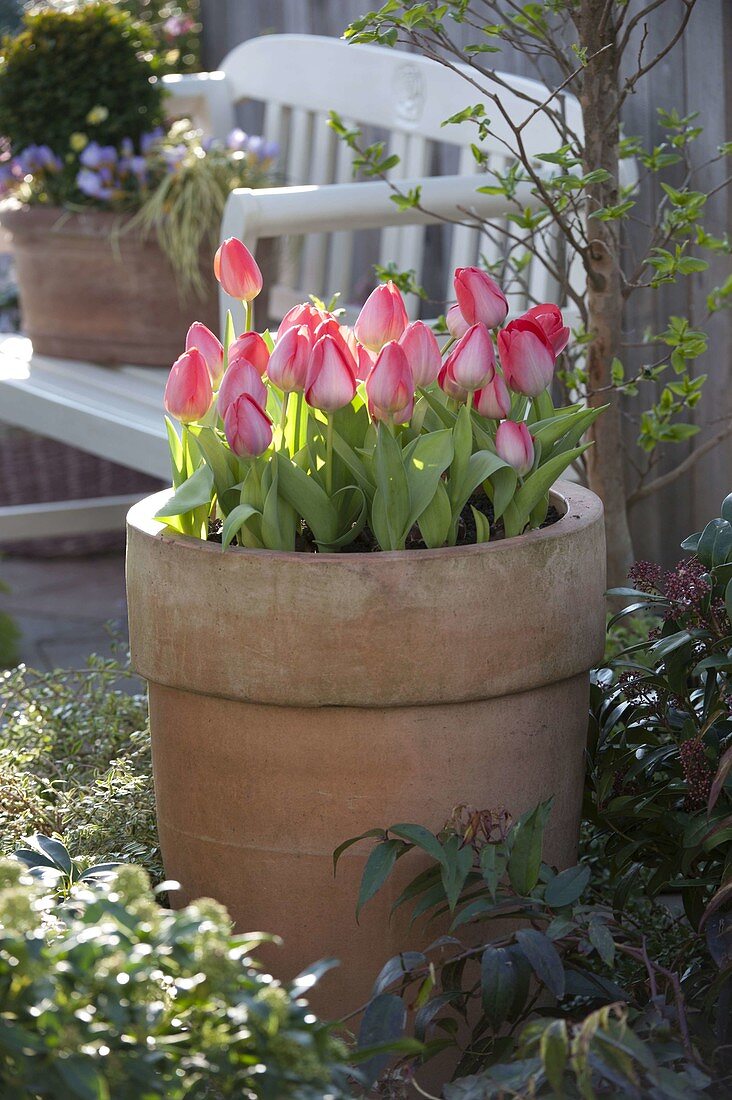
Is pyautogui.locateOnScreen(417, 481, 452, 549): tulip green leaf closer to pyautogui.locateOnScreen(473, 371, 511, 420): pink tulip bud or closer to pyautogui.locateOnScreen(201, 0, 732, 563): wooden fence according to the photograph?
pyautogui.locateOnScreen(473, 371, 511, 420): pink tulip bud

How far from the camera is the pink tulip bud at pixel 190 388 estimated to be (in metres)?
1.06

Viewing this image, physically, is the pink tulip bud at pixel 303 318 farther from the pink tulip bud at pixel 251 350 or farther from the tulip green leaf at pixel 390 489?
the tulip green leaf at pixel 390 489

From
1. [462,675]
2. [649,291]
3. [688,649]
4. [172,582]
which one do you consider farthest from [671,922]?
[649,291]

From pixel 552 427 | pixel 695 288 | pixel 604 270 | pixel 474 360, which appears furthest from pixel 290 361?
pixel 695 288

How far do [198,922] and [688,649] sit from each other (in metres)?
0.55

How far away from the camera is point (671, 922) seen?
52.5 inches

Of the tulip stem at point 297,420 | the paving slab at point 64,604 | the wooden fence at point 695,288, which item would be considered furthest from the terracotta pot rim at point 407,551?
the paving slab at point 64,604

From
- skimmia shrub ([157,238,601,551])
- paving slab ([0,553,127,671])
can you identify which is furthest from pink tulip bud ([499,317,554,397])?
paving slab ([0,553,127,671])

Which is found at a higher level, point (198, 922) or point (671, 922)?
point (198, 922)

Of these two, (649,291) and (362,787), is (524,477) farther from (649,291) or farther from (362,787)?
(649,291)

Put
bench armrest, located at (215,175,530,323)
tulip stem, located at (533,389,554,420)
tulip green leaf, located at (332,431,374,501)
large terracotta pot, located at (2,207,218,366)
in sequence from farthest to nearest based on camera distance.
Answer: large terracotta pot, located at (2,207,218,366) < bench armrest, located at (215,175,530,323) < tulip stem, located at (533,389,554,420) < tulip green leaf, located at (332,431,374,501)

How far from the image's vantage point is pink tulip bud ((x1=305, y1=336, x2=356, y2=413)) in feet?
3.27

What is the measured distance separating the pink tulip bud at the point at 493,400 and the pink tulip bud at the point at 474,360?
0.01 metres

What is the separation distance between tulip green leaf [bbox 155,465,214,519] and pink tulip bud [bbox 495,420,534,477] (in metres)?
0.23
